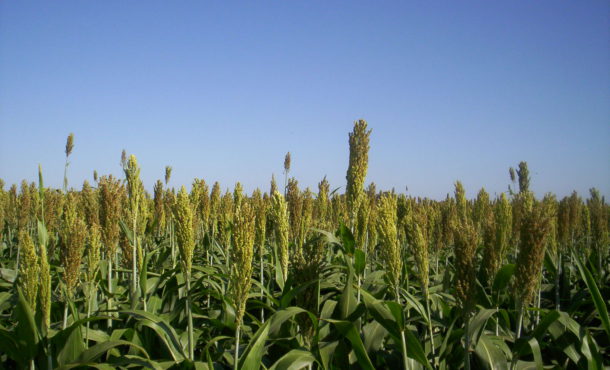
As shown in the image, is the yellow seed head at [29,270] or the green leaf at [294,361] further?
the green leaf at [294,361]

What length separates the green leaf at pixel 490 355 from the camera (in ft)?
8.34

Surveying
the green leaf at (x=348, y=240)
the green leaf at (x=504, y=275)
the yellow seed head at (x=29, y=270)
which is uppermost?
the green leaf at (x=348, y=240)

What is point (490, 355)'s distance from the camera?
2.57m

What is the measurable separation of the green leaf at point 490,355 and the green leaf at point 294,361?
122 cm

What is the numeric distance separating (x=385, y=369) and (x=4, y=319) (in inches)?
122

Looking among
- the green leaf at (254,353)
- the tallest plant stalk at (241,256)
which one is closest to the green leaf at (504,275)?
the green leaf at (254,353)

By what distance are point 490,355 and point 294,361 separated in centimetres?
135

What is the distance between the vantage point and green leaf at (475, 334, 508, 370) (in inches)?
100

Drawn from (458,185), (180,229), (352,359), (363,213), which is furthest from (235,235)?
(458,185)

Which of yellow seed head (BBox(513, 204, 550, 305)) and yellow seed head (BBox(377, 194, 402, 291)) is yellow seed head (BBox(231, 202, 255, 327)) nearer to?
yellow seed head (BBox(377, 194, 402, 291))

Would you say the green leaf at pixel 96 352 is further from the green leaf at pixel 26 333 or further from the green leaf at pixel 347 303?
the green leaf at pixel 347 303

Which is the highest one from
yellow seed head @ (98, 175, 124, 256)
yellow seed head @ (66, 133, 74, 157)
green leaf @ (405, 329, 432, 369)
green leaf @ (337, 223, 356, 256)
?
yellow seed head @ (66, 133, 74, 157)

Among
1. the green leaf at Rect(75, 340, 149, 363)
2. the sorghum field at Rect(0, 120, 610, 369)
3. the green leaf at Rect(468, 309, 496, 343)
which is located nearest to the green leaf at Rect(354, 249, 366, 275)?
the sorghum field at Rect(0, 120, 610, 369)

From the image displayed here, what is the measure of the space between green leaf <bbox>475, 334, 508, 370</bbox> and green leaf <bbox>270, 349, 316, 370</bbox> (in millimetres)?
1217
